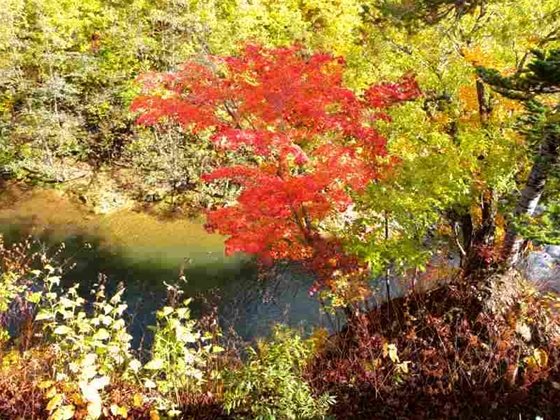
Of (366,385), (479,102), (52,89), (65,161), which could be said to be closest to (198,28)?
(52,89)

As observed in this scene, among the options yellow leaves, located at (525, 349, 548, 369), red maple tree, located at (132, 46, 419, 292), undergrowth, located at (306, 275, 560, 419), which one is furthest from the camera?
red maple tree, located at (132, 46, 419, 292)

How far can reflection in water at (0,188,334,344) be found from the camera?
39.7ft

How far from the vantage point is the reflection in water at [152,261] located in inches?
476

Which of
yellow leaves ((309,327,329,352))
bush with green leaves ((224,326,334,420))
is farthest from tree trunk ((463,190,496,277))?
bush with green leaves ((224,326,334,420))

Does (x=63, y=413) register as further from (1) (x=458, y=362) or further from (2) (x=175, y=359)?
(1) (x=458, y=362)

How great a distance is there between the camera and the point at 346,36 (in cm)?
1938

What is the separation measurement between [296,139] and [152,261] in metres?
7.35

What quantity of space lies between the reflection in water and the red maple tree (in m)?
1.97

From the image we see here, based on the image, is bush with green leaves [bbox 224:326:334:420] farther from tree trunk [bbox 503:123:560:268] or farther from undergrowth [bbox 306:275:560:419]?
tree trunk [bbox 503:123:560:268]

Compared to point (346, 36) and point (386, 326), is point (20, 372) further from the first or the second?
point (346, 36)

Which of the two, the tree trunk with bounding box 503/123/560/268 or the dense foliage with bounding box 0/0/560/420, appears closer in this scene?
the dense foliage with bounding box 0/0/560/420

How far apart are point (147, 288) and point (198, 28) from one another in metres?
10.1

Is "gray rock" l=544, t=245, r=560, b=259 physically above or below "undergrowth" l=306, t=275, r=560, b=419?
below

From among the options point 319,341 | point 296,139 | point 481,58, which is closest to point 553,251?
point 481,58
